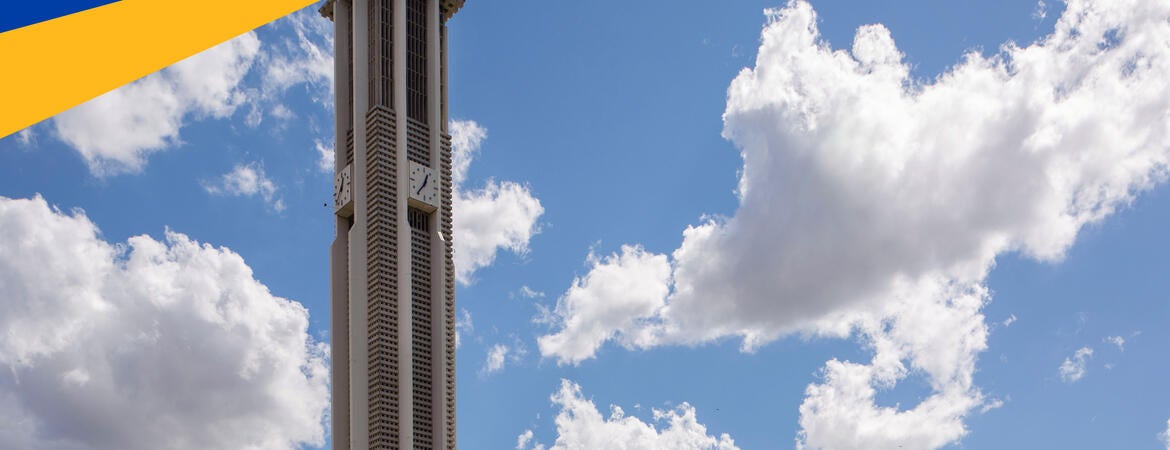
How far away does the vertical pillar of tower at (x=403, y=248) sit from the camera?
435ft

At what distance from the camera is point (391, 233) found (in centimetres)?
13950

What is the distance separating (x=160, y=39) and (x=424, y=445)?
131m

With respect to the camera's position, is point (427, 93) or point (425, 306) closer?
point (425, 306)

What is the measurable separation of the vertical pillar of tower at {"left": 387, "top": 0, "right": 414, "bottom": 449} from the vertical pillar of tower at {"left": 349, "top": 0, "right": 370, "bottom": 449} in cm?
364

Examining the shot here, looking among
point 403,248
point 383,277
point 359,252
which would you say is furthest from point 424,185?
point 383,277

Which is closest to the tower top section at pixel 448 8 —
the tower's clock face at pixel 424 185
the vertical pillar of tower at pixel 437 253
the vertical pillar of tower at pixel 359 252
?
the vertical pillar of tower at pixel 437 253

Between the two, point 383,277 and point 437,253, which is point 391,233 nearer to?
point 383,277

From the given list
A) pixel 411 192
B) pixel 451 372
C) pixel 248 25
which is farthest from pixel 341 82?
pixel 248 25

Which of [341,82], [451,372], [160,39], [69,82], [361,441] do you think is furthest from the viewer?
[341,82]

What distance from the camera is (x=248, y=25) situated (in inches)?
264

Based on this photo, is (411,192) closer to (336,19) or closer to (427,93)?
(427,93)

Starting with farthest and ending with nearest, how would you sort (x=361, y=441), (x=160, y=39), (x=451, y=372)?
(x=451, y=372) → (x=361, y=441) → (x=160, y=39)

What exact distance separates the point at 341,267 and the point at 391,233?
838 cm

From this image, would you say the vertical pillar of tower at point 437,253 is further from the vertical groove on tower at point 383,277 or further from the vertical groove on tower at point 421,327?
the vertical groove on tower at point 383,277
